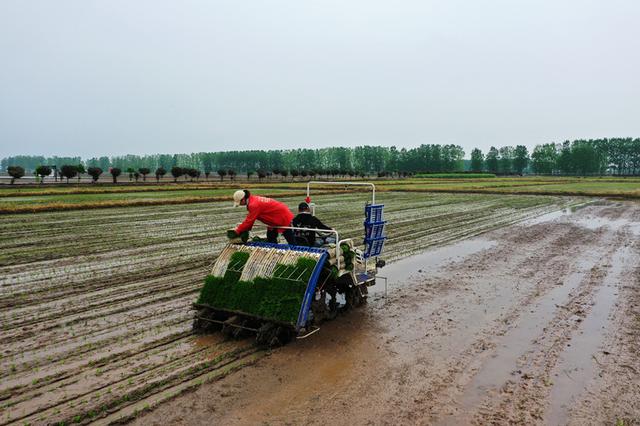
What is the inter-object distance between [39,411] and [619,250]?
1733cm

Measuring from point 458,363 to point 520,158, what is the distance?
583 ft

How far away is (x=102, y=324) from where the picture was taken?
7.64m

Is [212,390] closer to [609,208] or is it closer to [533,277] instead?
[533,277]

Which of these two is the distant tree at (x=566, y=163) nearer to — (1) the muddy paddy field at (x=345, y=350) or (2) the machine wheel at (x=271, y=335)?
(1) the muddy paddy field at (x=345, y=350)

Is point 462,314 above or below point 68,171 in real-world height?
below

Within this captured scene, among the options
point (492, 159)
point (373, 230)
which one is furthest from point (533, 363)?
point (492, 159)

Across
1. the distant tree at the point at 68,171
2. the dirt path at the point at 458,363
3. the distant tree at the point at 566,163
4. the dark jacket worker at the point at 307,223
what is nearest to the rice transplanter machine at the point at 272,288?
the dark jacket worker at the point at 307,223

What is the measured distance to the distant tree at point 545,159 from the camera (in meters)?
163

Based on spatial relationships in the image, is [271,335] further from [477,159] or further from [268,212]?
[477,159]

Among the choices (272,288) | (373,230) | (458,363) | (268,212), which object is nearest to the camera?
(458,363)

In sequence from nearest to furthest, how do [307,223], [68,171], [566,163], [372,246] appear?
Result: [307,223] → [372,246] → [68,171] → [566,163]

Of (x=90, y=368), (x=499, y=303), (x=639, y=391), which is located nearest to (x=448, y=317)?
(x=499, y=303)

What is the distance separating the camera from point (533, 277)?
1181 cm

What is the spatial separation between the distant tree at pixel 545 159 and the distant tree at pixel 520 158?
3.04 m
